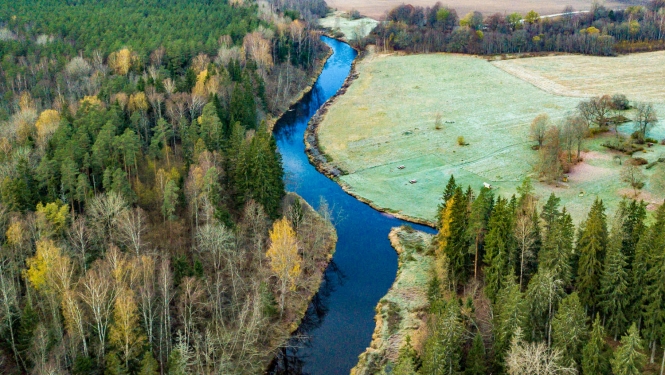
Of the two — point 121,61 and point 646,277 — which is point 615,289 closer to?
point 646,277

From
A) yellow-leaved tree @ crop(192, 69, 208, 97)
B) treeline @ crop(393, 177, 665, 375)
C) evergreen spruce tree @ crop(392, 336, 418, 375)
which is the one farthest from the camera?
yellow-leaved tree @ crop(192, 69, 208, 97)

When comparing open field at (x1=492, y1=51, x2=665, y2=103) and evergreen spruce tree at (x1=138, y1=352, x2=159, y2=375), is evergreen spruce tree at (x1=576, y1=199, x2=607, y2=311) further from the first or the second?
open field at (x1=492, y1=51, x2=665, y2=103)

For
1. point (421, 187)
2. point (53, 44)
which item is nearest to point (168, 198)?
point (421, 187)

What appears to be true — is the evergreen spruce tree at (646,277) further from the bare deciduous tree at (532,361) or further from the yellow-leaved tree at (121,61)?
the yellow-leaved tree at (121,61)

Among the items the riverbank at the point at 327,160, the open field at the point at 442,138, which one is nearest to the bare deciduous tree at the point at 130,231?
the riverbank at the point at 327,160

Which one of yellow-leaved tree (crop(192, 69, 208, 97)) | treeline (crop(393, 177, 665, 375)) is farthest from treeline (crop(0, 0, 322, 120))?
treeline (crop(393, 177, 665, 375))

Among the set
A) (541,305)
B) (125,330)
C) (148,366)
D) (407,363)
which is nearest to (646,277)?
(541,305)
